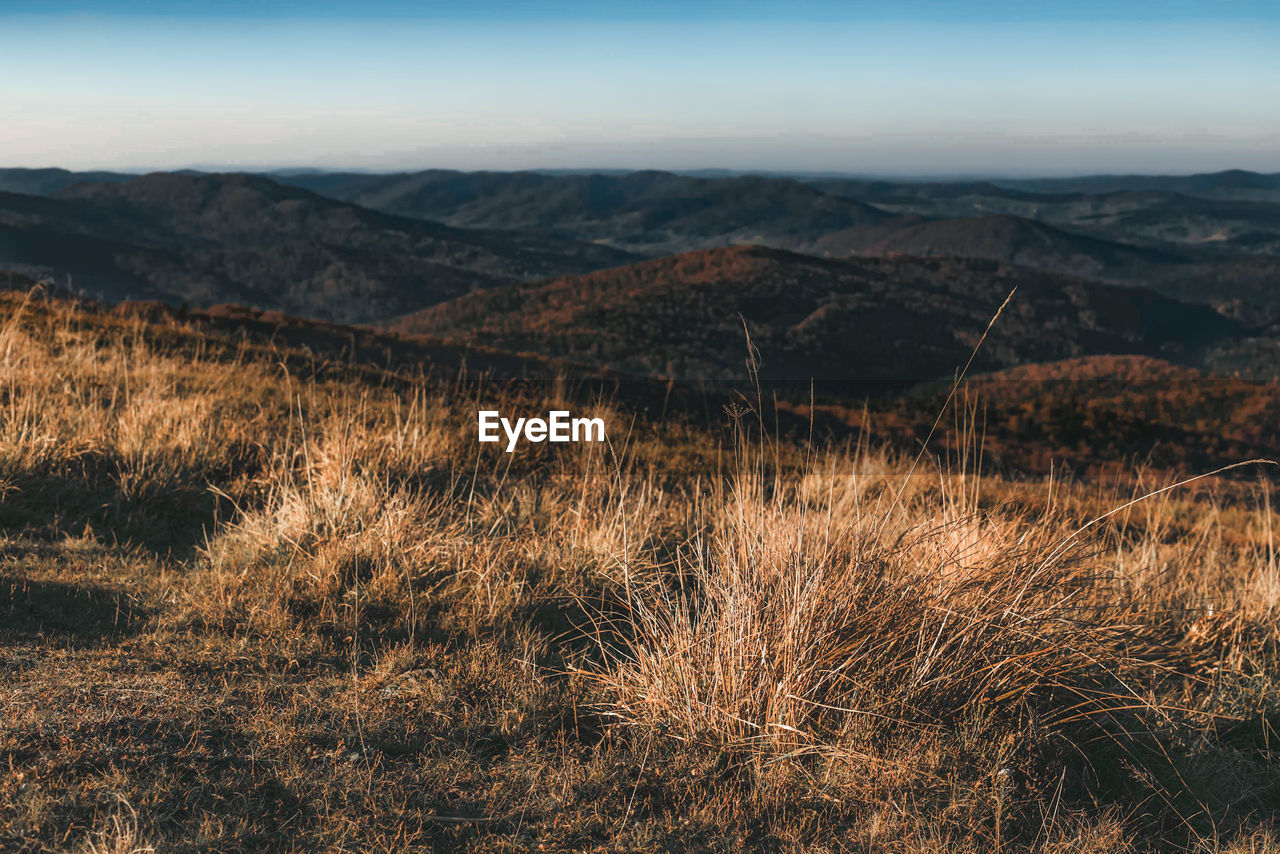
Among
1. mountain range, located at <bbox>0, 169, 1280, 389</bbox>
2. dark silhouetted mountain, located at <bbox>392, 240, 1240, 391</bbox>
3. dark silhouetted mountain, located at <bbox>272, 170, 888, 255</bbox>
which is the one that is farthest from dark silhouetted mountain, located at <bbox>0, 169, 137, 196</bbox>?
dark silhouetted mountain, located at <bbox>392, 240, 1240, 391</bbox>

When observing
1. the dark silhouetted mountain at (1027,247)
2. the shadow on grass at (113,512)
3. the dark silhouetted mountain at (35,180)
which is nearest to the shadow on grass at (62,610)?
the shadow on grass at (113,512)

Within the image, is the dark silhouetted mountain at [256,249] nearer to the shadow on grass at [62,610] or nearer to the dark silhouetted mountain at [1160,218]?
the shadow on grass at [62,610]

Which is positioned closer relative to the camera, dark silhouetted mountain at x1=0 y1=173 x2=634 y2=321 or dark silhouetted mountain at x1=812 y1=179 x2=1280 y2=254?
dark silhouetted mountain at x1=0 y1=173 x2=634 y2=321

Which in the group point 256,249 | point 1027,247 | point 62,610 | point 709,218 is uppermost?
point 709,218

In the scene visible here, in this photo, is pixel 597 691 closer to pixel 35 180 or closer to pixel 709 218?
pixel 709 218

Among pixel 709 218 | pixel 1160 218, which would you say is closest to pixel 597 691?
pixel 709 218

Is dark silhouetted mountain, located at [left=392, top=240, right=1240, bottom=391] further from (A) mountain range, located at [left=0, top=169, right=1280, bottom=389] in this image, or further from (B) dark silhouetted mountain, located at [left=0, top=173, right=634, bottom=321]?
(B) dark silhouetted mountain, located at [left=0, top=173, right=634, bottom=321]
